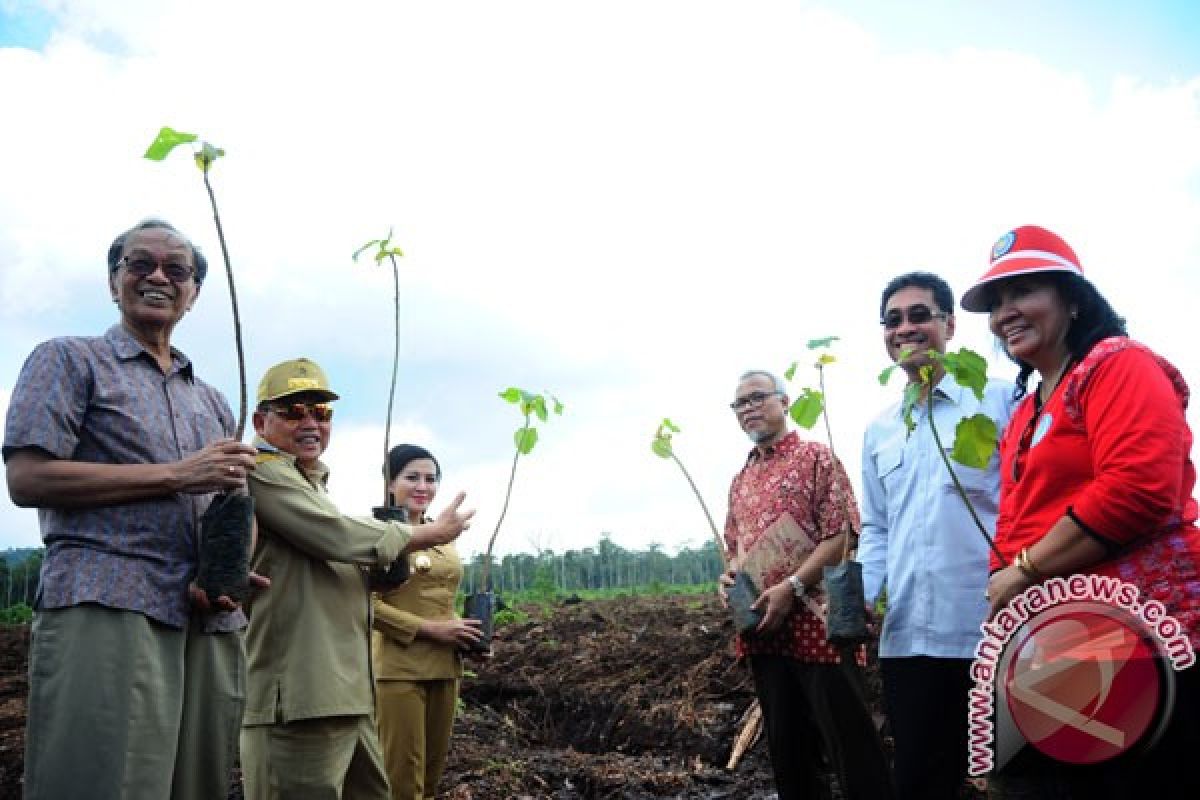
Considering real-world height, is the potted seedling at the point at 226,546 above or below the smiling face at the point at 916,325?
below

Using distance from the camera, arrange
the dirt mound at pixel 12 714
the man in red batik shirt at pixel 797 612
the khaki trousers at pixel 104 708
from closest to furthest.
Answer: the khaki trousers at pixel 104 708 < the man in red batik shirt at pixel 797 612 < the dirt mound at pixel 12 714

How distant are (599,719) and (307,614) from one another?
478 cm

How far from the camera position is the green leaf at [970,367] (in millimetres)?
2156

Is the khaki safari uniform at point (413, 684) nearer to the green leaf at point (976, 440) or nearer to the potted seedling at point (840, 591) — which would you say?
the potted seedling at point (840, 591)

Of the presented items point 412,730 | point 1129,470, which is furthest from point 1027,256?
point 412,730

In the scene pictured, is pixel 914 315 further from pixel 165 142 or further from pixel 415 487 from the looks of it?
pixel 165 142

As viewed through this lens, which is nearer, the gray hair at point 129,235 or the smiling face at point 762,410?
the gray hair at point 129,235

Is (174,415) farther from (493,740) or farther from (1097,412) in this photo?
(493,740)

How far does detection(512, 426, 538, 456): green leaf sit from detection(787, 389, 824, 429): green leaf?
1275 mm

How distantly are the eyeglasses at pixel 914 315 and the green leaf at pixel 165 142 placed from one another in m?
2.22

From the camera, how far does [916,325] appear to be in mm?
2953

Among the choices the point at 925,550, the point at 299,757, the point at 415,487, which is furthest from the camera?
the point at 415,487

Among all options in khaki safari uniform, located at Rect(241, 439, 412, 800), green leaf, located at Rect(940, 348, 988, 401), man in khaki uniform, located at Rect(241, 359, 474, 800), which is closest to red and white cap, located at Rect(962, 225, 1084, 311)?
green leaf, located at Rect(940, 348, 988, 401)

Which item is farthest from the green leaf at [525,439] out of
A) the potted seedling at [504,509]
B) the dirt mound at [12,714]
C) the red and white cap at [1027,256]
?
the dirt mound at [12,714]
